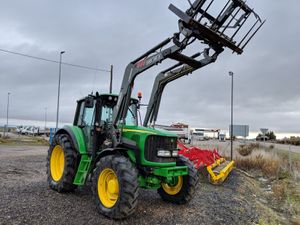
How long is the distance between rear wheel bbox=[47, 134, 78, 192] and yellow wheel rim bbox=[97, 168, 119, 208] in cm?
147

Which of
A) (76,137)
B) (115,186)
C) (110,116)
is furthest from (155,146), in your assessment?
(76,137)

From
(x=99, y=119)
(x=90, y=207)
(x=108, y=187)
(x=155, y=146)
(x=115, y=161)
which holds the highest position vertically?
(x=99, y=119)

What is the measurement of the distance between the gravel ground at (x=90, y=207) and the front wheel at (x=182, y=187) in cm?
17

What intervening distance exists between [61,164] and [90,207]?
2.33 metres

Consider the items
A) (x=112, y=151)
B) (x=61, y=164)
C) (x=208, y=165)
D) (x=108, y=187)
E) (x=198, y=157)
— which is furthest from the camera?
(x=198, y=157)

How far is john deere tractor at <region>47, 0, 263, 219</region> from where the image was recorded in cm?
616

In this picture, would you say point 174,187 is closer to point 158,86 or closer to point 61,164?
point 158,86

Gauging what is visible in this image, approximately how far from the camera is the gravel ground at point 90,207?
6059mm

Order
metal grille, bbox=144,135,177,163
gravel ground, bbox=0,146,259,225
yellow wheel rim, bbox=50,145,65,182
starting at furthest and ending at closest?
yellow wheel rim, bbox=50,145,65,182, metal grille, bbox=144,135,177,163, gravel ground, bbox=0,146,259,225

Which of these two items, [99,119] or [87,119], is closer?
[99,119]

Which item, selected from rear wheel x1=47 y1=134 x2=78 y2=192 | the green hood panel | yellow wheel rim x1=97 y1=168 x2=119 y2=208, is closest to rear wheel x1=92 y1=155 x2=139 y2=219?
yellow wheel rim x1=97 y1=168 x2=119 y2=208

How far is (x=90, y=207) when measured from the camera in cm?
684

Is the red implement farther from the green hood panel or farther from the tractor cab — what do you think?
the green hood panel

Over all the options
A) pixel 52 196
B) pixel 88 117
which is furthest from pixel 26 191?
pixel 88 117
